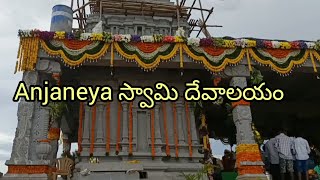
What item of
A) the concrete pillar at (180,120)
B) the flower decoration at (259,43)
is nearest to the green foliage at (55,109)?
the concrete pillar at (180,120)

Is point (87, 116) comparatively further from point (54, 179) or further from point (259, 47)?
point (259, 47)

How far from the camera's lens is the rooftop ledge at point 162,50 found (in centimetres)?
1206

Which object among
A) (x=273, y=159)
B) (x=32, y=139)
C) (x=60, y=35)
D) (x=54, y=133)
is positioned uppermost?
(x=60, y=35)

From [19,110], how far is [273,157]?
8.99 m

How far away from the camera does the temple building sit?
37.7 ft

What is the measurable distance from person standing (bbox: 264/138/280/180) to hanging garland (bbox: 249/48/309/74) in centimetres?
276

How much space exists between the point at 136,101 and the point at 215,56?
12.0 ft

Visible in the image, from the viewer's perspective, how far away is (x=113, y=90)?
46.3 ft

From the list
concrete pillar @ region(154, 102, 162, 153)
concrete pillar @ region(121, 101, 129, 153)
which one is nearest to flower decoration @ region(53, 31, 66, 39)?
concrete pillar @ region(121, 101, 129, 153)

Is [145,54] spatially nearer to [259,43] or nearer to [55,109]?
[55,109]

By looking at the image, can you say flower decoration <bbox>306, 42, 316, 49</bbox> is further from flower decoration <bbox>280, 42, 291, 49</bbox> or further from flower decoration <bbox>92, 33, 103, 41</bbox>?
flower decoration <bbox>92, 33, 103, 41</bbox>

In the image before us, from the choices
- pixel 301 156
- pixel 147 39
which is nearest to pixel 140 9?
pixel 147 39

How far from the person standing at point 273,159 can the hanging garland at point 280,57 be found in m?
2.76

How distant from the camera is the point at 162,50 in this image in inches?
495
